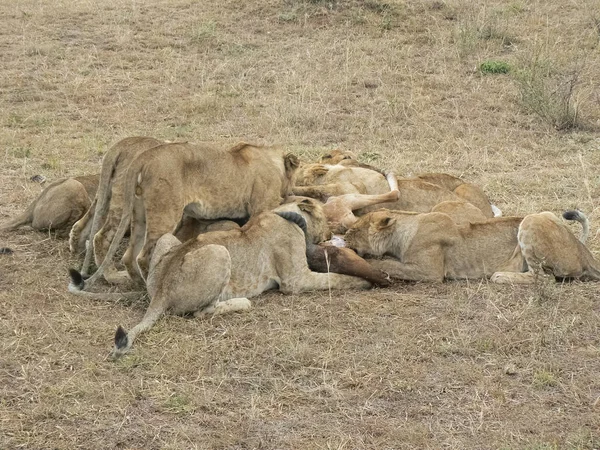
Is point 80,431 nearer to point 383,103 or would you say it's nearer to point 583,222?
point 583,222

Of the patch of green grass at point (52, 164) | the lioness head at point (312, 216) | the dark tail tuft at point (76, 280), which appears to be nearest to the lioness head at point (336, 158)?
the lioness head at point (312, 216)

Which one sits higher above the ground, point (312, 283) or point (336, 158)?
point (336, 158)

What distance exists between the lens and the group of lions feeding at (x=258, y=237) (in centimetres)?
630

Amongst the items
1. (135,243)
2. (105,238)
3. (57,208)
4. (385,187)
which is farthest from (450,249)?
(57,208)

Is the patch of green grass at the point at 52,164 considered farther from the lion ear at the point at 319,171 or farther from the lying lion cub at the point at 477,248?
the lying lion cub at the point at 477,248

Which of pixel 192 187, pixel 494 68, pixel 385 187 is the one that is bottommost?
pixel 494 68

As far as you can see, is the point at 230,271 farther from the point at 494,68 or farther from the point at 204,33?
the point at 204,33

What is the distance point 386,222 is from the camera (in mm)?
7098

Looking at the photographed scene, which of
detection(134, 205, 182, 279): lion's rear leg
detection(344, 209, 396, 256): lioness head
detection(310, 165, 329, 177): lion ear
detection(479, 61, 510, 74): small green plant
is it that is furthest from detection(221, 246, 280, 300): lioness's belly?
detection(479, 61, 510, 74): small green plant

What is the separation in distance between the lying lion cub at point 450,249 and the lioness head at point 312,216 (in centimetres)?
47

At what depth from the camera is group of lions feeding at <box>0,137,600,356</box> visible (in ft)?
20.7

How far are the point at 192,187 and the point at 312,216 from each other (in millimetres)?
961

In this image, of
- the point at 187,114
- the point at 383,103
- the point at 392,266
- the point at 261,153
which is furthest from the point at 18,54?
the point at 392,266

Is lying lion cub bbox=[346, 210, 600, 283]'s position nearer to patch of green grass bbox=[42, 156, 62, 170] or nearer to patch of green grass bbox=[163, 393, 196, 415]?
patch of green grass bbox=[163, 393, 196, 415]
